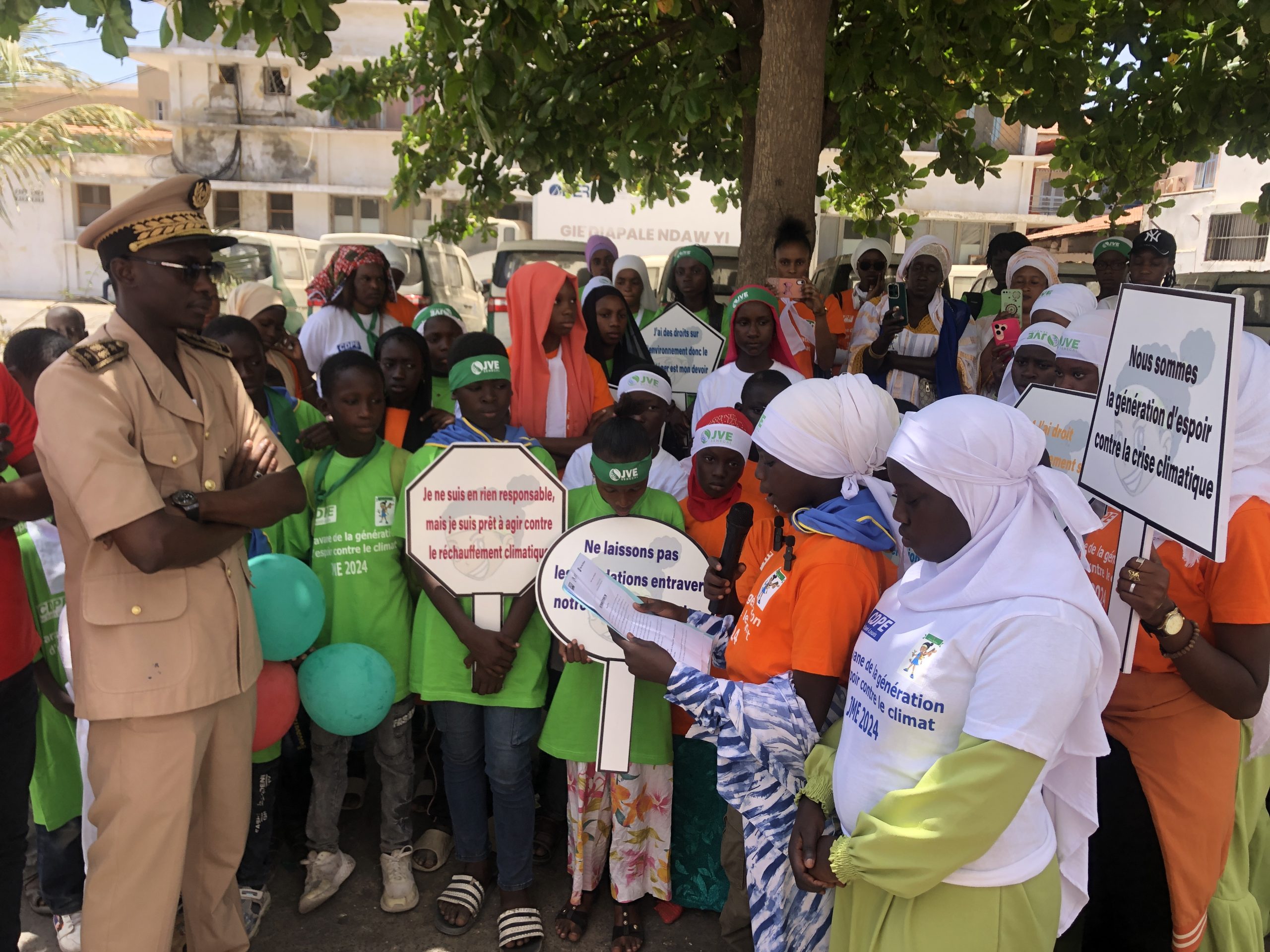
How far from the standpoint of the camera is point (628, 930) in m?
3.23

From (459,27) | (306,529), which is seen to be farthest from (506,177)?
(306,529)

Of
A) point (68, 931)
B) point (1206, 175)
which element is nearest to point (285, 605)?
point (68, 931)

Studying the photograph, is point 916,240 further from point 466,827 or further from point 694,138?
point 466,827

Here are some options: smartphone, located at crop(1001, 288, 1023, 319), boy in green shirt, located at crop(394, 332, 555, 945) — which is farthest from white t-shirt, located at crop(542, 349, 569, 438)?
smartphone, located at crop(1001, 288, 1023, 319)

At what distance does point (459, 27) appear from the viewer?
A: 3.33 metres

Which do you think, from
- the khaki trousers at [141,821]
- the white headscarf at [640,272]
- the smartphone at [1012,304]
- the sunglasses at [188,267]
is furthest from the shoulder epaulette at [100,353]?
the white headscarf at [640,272]

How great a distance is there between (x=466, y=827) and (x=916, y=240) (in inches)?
159

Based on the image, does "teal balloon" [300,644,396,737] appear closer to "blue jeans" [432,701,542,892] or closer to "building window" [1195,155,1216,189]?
"blue jeans" [432,701,542,892]

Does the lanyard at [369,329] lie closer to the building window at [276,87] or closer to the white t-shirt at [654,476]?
the white t-shirt at [654,476]

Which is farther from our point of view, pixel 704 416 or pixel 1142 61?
pixel 1142 61

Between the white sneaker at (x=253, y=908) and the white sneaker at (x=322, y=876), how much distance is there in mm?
144

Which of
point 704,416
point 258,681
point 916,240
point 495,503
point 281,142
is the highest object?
A: point 281,142

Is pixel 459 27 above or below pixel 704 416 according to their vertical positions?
above

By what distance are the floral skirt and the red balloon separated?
0.99 metres
